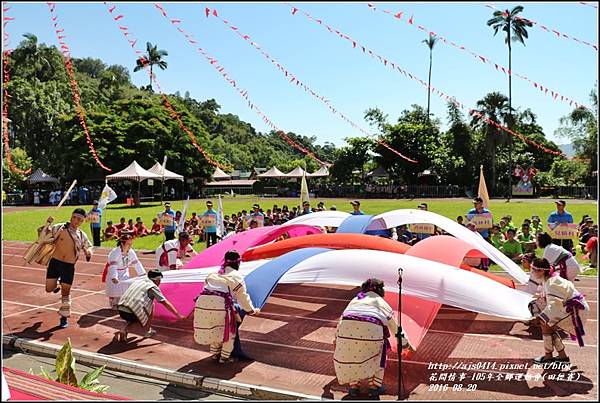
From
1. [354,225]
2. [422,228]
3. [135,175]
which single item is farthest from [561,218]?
[135,175]

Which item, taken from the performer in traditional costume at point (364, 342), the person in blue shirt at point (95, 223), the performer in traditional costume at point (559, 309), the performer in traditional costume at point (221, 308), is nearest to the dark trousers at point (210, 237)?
the person in blue shirt at point (95, 223)

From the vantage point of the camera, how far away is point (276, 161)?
311 feet

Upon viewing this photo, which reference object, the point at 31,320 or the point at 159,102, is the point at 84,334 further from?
the point at 159,102

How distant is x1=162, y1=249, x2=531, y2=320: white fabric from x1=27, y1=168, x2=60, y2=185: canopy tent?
1955 inches

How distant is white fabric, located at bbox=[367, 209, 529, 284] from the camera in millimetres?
10820

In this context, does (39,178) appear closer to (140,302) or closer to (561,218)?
(140,302)

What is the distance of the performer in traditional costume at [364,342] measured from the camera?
20.1 feet

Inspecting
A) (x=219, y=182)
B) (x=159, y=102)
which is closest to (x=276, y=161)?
(x=219, y=182)

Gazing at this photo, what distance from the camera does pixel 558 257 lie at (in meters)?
8.94

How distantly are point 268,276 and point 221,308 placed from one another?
125cm

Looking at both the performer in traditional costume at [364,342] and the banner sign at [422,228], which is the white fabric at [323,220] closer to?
the banner sign at [422,228]

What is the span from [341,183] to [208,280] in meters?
53.1

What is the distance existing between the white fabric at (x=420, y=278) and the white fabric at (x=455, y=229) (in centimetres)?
238

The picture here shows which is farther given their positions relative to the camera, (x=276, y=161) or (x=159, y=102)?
(x=276, y=161)
